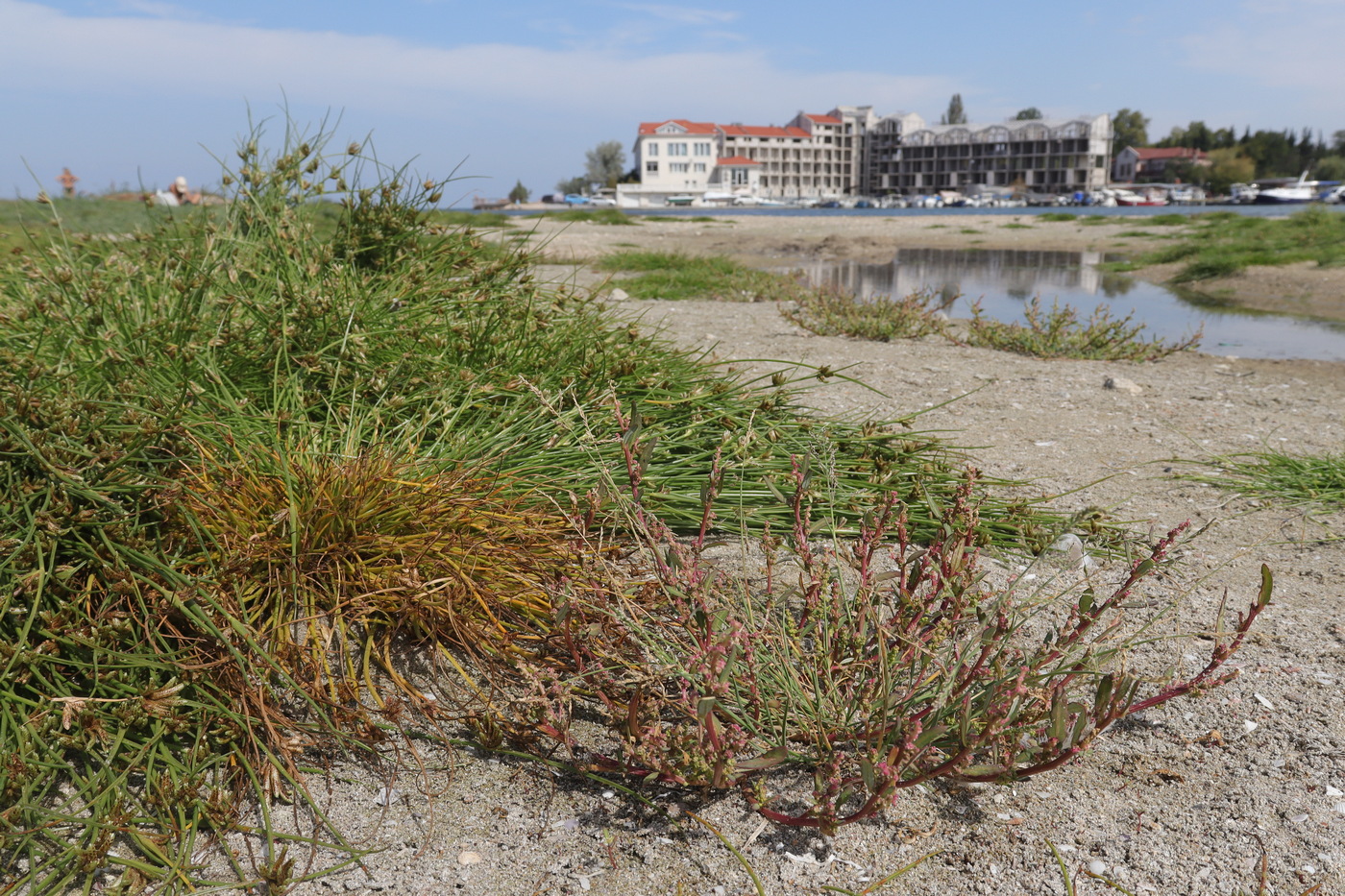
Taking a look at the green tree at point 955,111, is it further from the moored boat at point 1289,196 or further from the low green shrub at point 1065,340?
the low green shrub at point 1065,340

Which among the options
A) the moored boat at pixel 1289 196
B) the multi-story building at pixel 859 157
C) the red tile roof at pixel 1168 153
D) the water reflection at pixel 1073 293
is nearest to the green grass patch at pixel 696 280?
the water reflection at pixel 1073 293

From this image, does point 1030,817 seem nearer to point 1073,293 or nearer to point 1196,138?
point 1073,293

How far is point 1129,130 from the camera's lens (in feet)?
372

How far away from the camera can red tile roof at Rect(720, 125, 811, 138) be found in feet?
326

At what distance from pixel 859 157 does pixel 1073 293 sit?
104815 mm

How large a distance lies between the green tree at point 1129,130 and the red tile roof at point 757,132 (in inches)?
1658

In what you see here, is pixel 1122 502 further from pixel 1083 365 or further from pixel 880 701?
pixel 1083 365

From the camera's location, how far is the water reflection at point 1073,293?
30.7 ft

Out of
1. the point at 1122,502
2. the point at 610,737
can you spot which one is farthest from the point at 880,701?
the point at 1122,502

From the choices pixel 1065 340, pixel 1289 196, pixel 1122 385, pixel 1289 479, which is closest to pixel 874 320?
pixel 1065 340

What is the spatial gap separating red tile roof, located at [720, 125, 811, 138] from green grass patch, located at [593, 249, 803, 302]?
90.6m

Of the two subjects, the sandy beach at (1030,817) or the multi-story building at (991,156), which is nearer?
the sandy beach at (1030,817)

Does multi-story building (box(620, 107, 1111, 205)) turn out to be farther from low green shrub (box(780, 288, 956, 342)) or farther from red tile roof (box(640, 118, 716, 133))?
low green shrub (box(780, 288, 956, 342))

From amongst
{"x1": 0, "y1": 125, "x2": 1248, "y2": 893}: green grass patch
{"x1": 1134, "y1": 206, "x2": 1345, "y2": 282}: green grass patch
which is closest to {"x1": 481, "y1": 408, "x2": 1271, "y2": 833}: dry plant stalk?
{"x1": 0, "y1": 125, "x2": 1248, "y2": 893}: green grass patch
